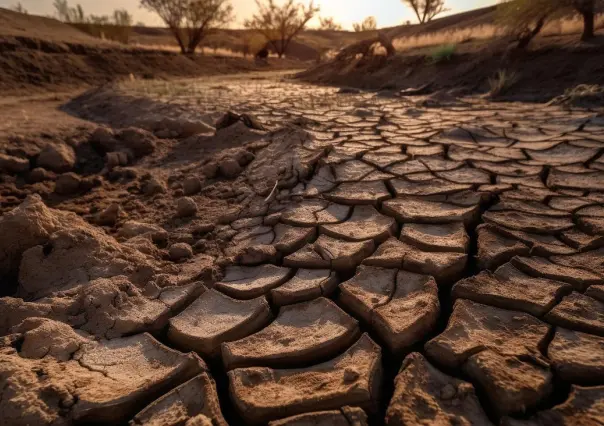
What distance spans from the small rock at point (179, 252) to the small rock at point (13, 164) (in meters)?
1.62

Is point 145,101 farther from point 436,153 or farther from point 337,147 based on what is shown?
point 436,153

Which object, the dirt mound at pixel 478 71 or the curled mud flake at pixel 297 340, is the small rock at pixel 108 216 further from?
the dirt mound at pixel 478 71

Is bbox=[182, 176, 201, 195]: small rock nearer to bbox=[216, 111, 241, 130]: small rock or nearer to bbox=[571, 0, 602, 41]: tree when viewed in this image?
bbox=[216, 111, 241, 130]: small rock

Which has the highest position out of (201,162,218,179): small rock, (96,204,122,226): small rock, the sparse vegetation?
the sparse vegetation

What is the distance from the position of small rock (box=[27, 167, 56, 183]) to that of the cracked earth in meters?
0.07

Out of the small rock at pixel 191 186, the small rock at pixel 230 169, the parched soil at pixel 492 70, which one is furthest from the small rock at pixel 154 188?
the parched soil at pixel 492 70

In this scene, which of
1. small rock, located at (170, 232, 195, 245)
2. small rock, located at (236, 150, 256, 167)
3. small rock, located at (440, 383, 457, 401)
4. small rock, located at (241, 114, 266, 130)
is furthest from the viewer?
small rock, located at (241, 114, 266, 130)

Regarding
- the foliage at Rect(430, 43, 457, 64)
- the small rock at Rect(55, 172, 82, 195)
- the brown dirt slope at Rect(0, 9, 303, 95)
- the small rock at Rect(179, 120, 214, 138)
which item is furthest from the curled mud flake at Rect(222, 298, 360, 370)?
the brown dirt slope at Rect(0, 9, 303, 95)

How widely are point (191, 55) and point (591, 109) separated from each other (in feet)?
38.9

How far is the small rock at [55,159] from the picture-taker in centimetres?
274

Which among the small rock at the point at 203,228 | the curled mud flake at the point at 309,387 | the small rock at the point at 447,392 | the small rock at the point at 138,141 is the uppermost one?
the small rock at the point at 138,141

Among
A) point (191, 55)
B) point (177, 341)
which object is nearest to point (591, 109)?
point (177, 341)

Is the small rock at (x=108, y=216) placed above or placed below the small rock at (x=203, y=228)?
above

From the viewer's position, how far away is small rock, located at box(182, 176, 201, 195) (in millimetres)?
2437
